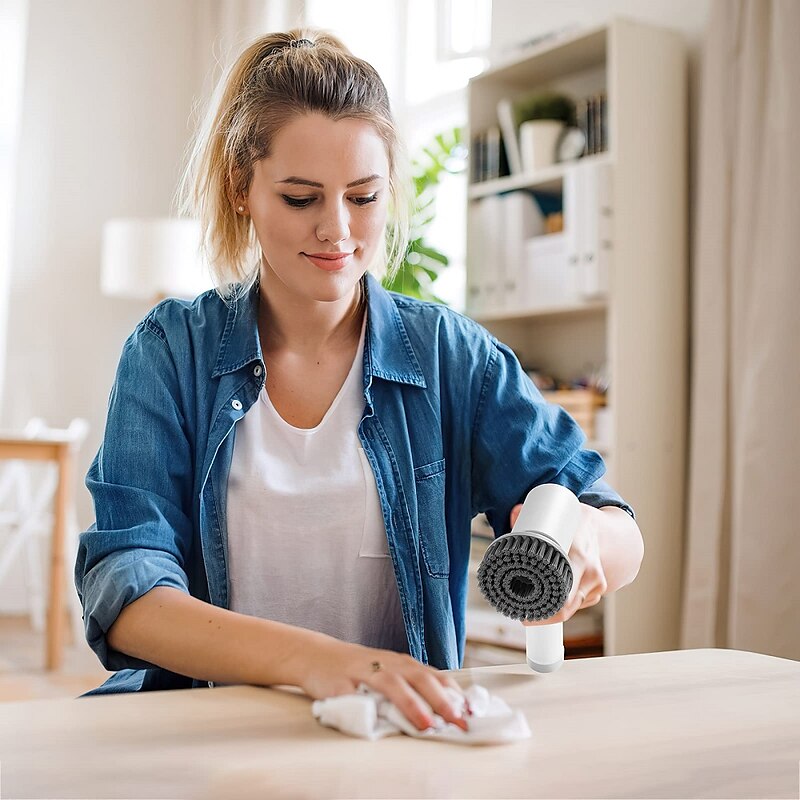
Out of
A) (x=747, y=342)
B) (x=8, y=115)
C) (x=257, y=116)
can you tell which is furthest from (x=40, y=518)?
(x=257, y=116)

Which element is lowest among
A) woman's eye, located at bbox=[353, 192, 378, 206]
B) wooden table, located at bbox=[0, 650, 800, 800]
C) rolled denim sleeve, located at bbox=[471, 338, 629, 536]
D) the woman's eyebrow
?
wooden table, located at bbox=[0, 650, 800, 800]

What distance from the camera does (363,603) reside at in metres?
1.13

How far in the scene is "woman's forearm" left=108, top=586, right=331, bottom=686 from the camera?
806 millimetres

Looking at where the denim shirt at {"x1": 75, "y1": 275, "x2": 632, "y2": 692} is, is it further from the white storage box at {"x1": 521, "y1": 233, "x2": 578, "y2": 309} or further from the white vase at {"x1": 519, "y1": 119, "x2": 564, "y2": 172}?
the white vase at {"x1": 519, "y1": 119, "x2": 564, "y2": 172}

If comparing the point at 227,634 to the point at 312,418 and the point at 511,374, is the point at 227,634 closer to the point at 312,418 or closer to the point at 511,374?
the point at 312,418

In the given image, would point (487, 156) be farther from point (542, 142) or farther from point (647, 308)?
point (647, 308)

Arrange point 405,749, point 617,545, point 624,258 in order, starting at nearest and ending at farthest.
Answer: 1. point 405,749
2. point 617,545
3. point 624,258

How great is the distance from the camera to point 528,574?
2.56 ft

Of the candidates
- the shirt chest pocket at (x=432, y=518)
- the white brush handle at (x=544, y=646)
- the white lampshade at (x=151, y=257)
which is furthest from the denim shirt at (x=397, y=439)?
the white lampshade at (x=151, y=257)

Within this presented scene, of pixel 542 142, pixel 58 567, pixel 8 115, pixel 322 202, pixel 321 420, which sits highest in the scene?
pixel 8 115

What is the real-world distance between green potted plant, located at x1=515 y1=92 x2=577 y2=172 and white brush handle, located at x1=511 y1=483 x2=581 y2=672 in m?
2.03

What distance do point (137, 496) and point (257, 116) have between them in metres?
0.43

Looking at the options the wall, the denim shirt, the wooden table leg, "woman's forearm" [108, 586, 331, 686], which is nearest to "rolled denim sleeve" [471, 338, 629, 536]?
the denim shirt

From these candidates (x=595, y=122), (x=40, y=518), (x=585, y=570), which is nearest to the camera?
(x=585, y=570)
